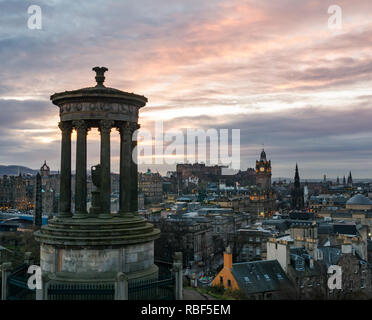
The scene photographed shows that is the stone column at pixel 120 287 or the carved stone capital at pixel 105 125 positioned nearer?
the stone column at pixel 120 287

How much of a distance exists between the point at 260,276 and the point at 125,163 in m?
34.4

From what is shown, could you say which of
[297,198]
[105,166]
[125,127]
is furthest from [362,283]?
[297,198]

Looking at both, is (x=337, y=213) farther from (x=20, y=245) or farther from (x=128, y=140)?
(x=128, y=140)

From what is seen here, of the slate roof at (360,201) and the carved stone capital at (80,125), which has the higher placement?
the carved stone capital at (80,125)

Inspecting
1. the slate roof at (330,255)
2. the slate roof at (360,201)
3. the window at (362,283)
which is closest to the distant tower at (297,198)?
the slate roof at (360,201)

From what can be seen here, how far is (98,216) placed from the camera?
731 inches

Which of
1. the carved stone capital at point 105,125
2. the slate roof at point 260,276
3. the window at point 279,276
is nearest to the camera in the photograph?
the carved stone capital at point 105,125

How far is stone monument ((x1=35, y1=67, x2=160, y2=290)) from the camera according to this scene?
1733cm

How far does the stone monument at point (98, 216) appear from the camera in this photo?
17.3 metres

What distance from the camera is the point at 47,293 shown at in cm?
1588

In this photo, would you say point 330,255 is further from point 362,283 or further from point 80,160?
point 80,160

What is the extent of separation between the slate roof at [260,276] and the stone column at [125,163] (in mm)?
30094

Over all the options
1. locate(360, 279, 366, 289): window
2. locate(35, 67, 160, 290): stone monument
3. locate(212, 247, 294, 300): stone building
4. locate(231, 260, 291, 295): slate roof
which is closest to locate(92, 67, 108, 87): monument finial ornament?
locate(35, 67, 160, 290): stone monument

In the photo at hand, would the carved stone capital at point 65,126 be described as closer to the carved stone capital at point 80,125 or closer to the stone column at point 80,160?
the stone column at point 80,160
